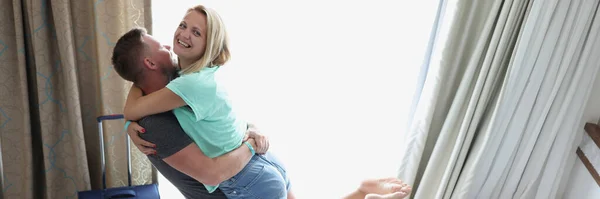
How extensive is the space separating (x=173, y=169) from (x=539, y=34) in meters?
1.39

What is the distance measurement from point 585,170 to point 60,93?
86.0 inches

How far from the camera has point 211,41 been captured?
1.36m

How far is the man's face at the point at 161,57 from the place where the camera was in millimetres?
1341

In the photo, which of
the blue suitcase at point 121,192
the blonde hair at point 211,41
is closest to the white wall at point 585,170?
the blonde hair at point 211,41

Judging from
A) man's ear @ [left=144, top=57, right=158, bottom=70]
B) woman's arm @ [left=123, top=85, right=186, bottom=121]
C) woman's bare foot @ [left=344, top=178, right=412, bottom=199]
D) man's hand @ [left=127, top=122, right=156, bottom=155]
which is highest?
man's ear @ [left=144, top=57, right=158, bottom=70]

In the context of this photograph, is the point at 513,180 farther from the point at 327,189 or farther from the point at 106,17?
the point at 106,17

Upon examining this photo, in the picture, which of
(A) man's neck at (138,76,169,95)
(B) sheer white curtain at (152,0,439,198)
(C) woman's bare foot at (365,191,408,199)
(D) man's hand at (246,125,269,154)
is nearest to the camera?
(A) man's neck at (138,76,169,95)

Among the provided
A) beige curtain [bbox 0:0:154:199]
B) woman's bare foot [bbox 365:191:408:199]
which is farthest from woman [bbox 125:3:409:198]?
beige curtain [bbox 0:0:154:199]

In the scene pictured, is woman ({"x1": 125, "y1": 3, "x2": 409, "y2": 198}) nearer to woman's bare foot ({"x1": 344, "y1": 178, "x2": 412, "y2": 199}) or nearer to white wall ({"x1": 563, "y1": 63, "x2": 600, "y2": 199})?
woman's bare foot ({"x1": 344, "y1": 178, "x2": 412, "y2": 199})

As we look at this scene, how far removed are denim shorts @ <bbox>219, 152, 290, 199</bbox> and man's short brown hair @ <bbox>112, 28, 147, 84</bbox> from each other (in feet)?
1.45

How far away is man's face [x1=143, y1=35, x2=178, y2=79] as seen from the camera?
Answer: 1.34 meters

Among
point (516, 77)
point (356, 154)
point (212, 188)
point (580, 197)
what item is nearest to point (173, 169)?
point (212, 188)

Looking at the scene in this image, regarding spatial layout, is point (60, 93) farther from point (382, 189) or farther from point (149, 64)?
point (382, 189)

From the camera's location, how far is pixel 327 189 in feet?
7.88
